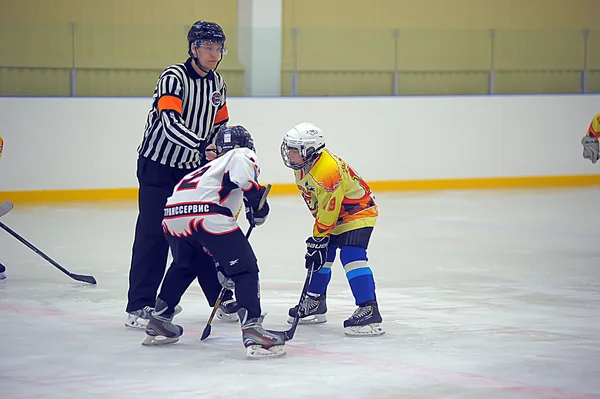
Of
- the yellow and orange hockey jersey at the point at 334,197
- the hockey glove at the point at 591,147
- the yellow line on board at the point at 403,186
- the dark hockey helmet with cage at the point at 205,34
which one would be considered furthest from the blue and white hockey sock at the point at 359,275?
the yellow line on board at the point at 403,186

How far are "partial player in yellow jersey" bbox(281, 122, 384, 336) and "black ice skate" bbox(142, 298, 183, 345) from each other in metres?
0.59

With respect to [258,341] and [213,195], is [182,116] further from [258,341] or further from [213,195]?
[258,341]

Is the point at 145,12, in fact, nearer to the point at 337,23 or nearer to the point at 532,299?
the point at 337,23

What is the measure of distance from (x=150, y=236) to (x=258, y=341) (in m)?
0.86

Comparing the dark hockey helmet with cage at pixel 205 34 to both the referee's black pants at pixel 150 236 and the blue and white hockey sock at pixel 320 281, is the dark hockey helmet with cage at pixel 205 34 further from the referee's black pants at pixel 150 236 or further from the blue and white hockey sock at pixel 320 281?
the blue and white hockey sock at pixel 320 281

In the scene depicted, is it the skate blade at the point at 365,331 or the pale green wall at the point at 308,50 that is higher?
the pale green wall at the point at 308,50

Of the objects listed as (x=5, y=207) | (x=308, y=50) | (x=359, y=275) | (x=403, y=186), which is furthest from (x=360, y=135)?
(x=359, y=275)

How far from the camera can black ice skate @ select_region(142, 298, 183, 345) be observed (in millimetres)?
4250

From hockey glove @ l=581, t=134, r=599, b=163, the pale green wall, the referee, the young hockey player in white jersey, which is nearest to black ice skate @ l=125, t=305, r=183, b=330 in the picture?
the referee

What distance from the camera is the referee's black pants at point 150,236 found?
468 centimetres

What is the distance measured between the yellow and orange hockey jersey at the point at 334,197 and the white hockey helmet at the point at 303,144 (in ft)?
0.16

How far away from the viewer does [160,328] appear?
4.25m

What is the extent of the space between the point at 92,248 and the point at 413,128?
184 inches

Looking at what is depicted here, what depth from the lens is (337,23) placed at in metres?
12.6
